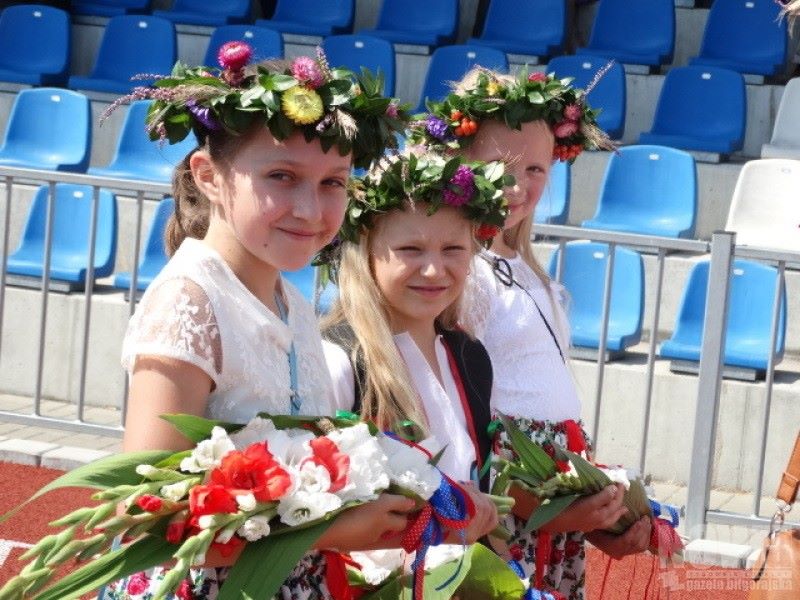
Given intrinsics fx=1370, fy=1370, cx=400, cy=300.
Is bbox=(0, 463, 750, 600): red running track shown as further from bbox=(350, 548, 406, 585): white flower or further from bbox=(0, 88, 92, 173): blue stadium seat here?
bbox=(0, 88, 92, 173): blue stadium seat

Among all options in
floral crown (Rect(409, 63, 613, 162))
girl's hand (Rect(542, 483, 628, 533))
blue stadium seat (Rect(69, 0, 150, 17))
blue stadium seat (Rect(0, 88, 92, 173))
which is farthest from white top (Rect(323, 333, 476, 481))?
blue stadium seat (Rect(69, 0, 150, 17))

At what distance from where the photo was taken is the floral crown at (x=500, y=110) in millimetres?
3432

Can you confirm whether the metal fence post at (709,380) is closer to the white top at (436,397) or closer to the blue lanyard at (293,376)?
the white top at (436,397)

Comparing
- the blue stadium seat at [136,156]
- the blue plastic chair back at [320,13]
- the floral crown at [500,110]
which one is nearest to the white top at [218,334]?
the floral crown at [500,110]

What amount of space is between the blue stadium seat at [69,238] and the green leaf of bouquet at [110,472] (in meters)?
5.34

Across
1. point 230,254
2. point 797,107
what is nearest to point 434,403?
point 230,254

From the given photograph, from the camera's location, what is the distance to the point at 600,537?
3131mm

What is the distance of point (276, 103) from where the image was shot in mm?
2318

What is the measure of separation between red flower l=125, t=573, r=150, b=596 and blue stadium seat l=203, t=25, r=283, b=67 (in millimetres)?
7194

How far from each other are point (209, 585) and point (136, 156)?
6.87 metres

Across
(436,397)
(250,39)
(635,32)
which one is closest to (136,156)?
(250,39)

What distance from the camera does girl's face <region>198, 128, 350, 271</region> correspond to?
2.30m

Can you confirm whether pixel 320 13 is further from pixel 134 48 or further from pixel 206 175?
pixel 206 175

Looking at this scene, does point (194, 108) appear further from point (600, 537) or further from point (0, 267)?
point (0, 267)
